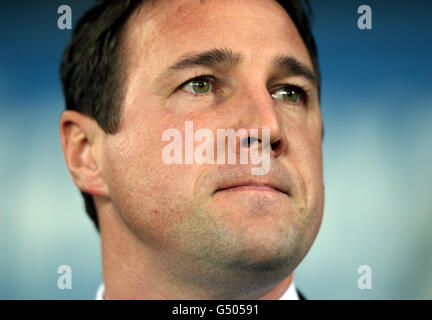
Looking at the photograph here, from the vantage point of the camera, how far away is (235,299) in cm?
192

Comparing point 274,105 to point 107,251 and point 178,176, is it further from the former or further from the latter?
point 107,251

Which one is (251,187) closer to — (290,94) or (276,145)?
(276,145)

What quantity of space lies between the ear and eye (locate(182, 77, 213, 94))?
15.7 inches

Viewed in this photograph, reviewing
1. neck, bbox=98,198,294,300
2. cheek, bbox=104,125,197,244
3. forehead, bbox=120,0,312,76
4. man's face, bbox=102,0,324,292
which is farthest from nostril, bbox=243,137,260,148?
neck, bbox=98,198,294,300

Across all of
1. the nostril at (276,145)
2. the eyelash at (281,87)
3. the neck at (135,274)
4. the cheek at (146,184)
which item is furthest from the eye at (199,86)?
the neck at (135,274)

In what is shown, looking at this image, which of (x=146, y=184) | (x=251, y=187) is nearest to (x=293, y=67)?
(x=251, y=187)

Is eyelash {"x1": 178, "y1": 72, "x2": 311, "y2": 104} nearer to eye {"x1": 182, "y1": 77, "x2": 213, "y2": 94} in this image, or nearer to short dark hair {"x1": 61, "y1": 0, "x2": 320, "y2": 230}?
eye {"x1": 182, "y1": 77, "x2": 213, "y2": 94}

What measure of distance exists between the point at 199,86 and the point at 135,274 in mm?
724

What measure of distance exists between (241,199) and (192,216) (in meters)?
0.17

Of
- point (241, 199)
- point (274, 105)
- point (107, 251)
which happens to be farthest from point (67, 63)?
point (241, 199)

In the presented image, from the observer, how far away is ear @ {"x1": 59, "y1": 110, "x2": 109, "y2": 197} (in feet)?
6.96

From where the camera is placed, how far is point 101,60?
220 centimetres

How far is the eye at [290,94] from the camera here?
210 cm

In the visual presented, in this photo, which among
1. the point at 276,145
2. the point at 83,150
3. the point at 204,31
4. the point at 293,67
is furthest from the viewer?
the point at 83,150
